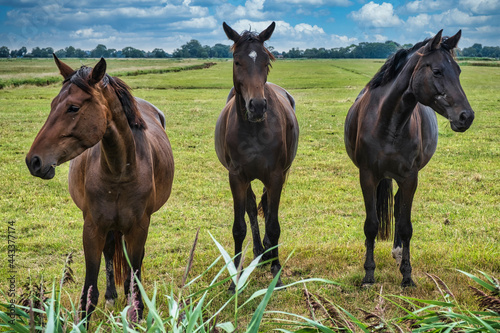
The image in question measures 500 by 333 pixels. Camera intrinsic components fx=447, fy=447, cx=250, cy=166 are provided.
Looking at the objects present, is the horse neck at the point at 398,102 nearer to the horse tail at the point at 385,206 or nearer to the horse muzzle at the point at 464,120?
the horse muzzle at the point at 464,120

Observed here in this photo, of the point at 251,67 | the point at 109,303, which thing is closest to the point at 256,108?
the point at 251,67

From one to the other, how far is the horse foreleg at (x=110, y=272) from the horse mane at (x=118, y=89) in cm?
134

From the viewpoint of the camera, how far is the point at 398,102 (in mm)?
4922

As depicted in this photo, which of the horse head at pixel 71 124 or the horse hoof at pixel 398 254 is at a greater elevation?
the horse head at pixel 71 124

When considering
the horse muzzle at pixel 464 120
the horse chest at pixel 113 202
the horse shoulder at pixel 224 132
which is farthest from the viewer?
the horse shoulder at pixel 224 132

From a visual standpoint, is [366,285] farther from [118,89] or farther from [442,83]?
[118,89]

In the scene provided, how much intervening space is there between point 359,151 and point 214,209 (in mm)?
3596

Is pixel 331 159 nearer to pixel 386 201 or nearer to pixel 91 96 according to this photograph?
pixel 386 201

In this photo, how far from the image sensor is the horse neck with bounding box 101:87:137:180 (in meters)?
3.58

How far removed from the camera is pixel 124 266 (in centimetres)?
456

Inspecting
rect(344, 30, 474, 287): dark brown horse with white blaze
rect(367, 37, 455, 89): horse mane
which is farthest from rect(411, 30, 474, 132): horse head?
rect(367, 37, 455, 89): horse mane

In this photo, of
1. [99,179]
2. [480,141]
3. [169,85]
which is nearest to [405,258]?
[99,179]

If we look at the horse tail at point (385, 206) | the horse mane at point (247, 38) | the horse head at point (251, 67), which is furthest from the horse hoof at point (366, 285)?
the horse mane at point (247, 38)

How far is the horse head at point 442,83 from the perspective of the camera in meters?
4.29
